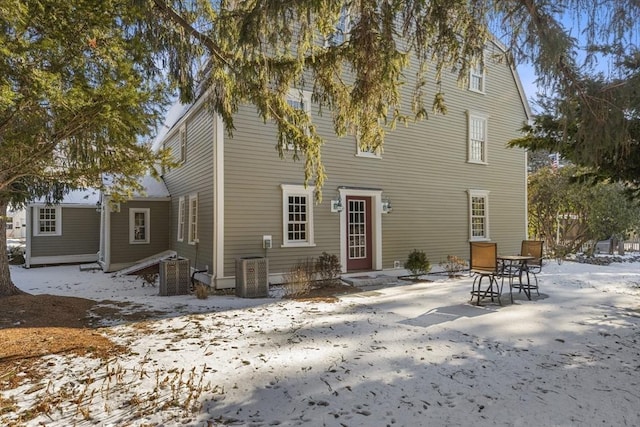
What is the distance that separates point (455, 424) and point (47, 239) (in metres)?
16.4

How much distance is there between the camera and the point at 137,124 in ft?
14.1

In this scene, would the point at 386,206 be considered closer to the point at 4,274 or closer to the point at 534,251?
the point at 534,251

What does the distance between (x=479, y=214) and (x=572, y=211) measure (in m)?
7.02

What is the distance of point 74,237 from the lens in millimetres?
15609

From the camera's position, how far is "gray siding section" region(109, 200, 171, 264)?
43.8 ft

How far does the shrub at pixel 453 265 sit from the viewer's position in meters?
11.6

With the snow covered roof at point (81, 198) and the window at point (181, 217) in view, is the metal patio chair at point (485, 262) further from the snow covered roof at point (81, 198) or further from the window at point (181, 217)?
the snow covered roof at point (81, 198)

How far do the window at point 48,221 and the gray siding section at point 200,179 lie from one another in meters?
5.81

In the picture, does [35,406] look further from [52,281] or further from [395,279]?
[52,281]

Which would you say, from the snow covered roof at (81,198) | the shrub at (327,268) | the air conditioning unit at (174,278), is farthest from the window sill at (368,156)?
the snow covered roof at (81,198)

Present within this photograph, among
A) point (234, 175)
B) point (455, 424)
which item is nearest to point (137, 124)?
point (455, 424)

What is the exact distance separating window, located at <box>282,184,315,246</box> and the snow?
306cm

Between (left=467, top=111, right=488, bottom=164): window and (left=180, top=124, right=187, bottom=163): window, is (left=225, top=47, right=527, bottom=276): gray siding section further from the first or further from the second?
(left=180, top=124, right=187, bottom=163): window

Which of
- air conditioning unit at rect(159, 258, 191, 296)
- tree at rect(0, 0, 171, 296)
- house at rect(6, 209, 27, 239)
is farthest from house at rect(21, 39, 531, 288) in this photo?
house at rect(6, 209, 27, 239)
